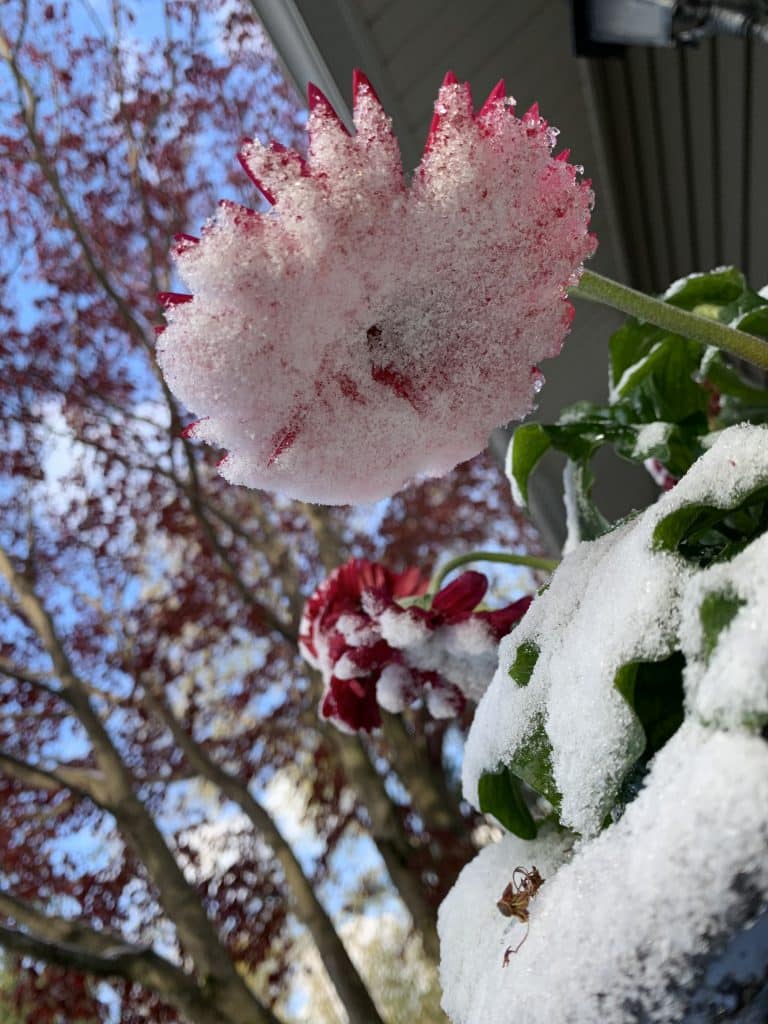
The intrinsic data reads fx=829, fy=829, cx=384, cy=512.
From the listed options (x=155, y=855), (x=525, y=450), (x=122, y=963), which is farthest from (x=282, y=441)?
(x=155, y=855)

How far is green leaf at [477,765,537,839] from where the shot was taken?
0.38 meters

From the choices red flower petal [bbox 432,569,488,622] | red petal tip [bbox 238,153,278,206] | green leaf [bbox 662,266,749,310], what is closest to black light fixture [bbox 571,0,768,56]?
green leaf [bbox 662,266,749,310]

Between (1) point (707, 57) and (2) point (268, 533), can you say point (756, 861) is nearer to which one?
(1) point (707, 57)

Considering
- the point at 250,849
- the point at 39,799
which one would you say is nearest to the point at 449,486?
the point at 250,849

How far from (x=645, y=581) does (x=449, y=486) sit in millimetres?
4150

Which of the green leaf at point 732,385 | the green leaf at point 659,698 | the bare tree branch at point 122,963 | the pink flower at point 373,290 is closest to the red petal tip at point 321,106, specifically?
the pink flower at point 373,290

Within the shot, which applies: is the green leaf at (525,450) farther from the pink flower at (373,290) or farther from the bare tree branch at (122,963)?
the bare tree branch at (122,963)

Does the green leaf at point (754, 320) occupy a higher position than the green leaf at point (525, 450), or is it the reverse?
the green leaf at point (525, 450)

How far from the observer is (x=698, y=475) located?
0.97 feet

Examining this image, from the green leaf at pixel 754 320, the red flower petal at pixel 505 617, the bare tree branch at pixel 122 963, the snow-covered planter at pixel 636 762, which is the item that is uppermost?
the bare tree branch at pixel 122 963

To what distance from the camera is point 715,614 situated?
0.22m

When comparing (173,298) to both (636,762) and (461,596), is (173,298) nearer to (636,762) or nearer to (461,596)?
(636,762)

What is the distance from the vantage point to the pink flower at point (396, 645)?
607 millimetres

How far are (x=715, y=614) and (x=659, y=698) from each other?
0.06m
